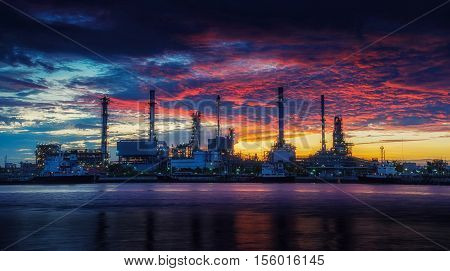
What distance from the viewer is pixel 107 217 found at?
45.0 m

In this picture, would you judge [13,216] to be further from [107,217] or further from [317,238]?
[317,238]

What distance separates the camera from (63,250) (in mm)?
26312

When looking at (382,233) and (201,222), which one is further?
(201,222)

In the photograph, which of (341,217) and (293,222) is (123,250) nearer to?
(293,222)

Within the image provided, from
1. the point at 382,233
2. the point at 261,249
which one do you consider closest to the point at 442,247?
the point at 382,233

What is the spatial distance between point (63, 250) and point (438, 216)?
1365 inches

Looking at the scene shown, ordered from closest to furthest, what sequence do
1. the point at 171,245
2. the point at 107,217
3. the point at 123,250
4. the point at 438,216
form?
the point at 123,250 < the point at 171,245 < the point at 107,217 < the point at 438,216

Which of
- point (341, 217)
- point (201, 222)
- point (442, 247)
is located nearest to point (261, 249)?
point (442, 247)

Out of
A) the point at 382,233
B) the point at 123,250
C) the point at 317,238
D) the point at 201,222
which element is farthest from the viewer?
the point at 201,222

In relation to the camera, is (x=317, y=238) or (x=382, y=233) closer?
(x=317, y=238)
